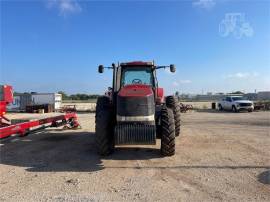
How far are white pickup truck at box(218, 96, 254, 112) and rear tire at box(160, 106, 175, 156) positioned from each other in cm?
2503

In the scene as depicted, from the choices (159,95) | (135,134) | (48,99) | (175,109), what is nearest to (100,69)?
(159,95)

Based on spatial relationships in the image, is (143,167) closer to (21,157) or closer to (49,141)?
(21,157)

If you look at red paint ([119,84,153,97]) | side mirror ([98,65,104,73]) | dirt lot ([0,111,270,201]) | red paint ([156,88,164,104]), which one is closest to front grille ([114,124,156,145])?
dirt lot ([0,111,270,201])

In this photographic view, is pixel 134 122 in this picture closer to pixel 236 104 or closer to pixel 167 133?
pixel 167 133

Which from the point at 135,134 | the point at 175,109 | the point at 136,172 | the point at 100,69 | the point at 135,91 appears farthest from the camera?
the point at 175,109

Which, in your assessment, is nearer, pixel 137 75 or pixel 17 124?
pixel 17 124

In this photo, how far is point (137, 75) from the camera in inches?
428

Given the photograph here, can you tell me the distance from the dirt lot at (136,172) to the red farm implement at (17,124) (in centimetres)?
63

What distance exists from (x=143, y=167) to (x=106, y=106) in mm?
2709

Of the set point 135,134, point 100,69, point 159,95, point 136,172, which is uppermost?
point 100,69

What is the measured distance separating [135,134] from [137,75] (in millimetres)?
2953

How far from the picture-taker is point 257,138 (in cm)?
1252

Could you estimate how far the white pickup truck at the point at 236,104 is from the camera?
32084 millimetres

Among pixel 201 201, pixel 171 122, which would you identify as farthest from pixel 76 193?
pixel 171 122
